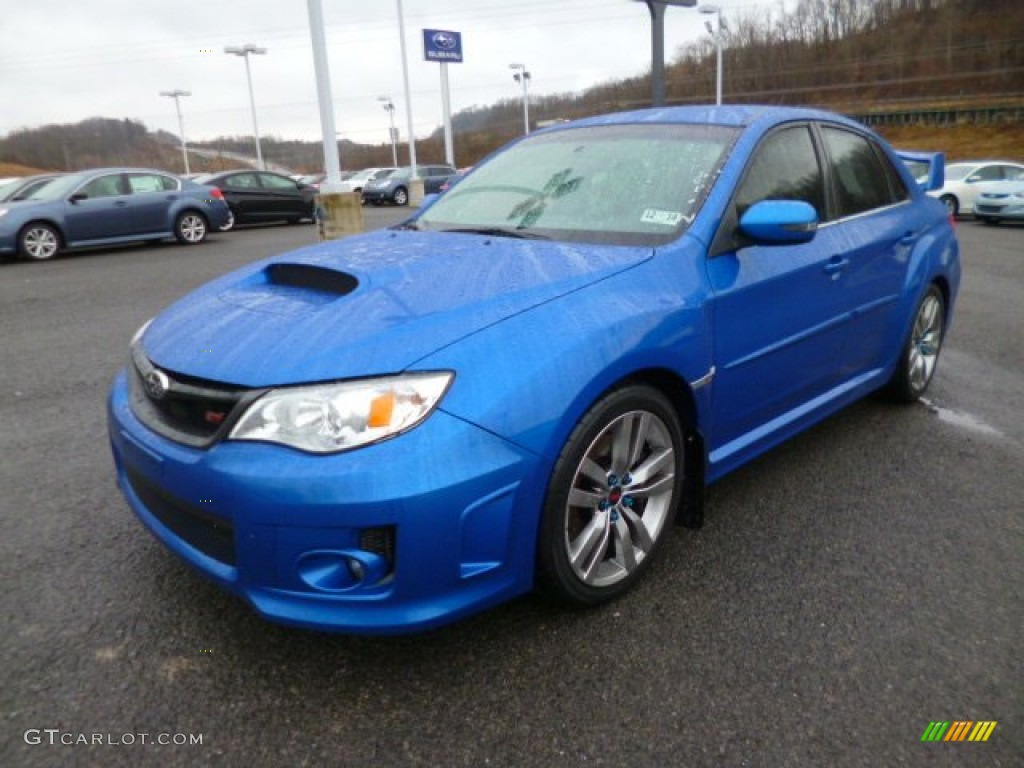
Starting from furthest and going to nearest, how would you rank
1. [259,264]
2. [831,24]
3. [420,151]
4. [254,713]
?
[420,151] < [831,24] < [259,264] < [254,713]

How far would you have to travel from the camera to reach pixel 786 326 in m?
2.90

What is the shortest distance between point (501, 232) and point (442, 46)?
36070 millimetres

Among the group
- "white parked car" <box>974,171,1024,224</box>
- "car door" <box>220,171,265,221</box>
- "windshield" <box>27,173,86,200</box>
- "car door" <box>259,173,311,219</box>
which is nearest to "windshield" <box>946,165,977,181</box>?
"white parked car" <box>974,171,1024,224</box>

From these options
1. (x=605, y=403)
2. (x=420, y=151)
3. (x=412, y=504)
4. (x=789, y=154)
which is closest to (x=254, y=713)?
(x=412, y=504)

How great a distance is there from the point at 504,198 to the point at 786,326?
4.19ft

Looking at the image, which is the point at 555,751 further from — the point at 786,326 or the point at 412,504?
the point at 786,326

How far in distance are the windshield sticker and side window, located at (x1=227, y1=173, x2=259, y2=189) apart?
17260 millimetres

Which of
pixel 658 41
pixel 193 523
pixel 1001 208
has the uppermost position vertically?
pixel 658 41

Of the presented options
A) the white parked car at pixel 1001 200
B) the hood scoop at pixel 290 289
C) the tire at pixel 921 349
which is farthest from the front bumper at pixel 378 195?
the hood scoop at pixel 290 289

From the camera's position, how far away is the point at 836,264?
320cm

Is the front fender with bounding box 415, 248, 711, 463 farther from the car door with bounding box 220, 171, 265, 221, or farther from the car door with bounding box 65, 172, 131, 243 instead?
the car door with bounding box 220, 171, 265, 221

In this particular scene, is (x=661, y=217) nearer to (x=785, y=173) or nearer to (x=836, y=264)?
(x=785, y=173)

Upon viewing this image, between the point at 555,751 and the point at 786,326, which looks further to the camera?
the point at 786,326

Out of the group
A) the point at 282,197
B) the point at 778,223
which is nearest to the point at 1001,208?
the point at 282,197
